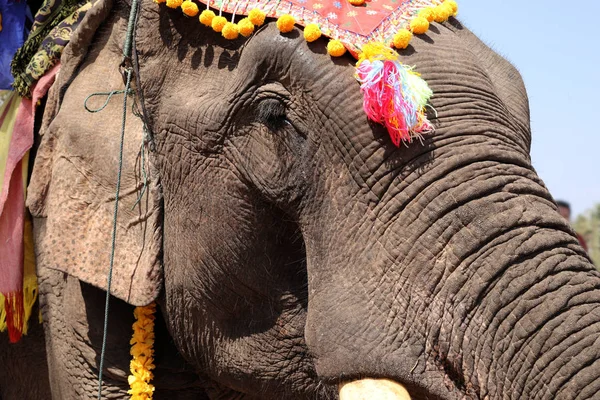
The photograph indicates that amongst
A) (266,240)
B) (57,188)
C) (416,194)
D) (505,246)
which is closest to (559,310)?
(505,246)

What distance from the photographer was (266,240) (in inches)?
118

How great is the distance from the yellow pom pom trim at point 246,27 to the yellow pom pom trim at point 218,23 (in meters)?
0.08

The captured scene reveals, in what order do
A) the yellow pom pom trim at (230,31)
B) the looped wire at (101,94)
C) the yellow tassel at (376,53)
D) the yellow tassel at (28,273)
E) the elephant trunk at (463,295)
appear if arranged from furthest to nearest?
the yellow tassel at (28,273)
the looped wire at (101,94)
the yellow pom pom trim at (230,31)
the yellow tassel at (376,53)
the elephant trunk at (463,295)

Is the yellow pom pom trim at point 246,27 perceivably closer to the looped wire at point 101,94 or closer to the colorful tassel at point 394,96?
the colorful tassel at point 394,96

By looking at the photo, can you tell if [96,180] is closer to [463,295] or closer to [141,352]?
[141,352]

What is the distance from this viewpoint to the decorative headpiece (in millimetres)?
2645

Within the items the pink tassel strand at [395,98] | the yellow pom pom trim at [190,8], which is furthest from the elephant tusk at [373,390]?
the yellow pom pom trim at [190,8]

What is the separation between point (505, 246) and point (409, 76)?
1.73ft

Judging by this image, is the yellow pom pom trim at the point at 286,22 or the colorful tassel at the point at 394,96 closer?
the colorful tassel at the point at 394,96

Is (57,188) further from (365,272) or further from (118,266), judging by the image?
(365,272)

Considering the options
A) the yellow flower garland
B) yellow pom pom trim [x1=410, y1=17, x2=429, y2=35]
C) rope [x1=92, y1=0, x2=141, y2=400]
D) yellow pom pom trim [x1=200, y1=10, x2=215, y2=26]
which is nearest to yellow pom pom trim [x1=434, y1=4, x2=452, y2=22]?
yellow pom pom trim [x1=410, y1=17, x2=429, y2=35]

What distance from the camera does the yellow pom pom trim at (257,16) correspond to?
292cm

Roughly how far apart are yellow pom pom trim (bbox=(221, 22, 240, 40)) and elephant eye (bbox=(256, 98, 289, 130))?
9.1 inches

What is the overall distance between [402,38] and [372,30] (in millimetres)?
93
